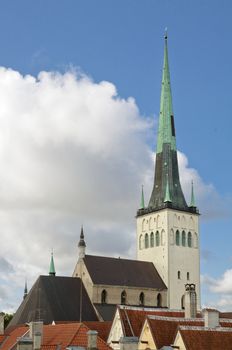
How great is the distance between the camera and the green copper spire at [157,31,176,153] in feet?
434

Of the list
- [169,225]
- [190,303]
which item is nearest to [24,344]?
[190,303]

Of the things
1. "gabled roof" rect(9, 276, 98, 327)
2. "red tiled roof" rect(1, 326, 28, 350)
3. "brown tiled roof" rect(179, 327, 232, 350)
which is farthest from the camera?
"gabled roof" rect(9, 276, 98, 327)

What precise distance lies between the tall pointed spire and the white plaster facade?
6.93ft

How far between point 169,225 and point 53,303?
3150 centimetres

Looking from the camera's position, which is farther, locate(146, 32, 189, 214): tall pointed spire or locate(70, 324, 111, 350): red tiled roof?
locate(146, 32, 189, 214): tall pointed spire

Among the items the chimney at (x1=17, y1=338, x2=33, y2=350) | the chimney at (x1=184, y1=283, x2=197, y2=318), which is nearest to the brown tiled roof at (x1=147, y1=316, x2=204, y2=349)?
the chimney at (x1=184, y1=283, x2=197, y2=318)

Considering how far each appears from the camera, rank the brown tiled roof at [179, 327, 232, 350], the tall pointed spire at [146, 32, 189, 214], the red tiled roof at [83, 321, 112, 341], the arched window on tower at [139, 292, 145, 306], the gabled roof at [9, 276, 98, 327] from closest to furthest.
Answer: the brown tiled roof at [179, 327, 232, 350]
the red tiled roof at [83, 321, 112, 341]
the gabled roof at [9, 276, 98, 327]
the arched window on tower at [139, 292, 145, 306]
the tall pointed spire at [146, 32, 189, 214]

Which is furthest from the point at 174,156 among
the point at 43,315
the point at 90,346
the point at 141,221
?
the point at 90,346

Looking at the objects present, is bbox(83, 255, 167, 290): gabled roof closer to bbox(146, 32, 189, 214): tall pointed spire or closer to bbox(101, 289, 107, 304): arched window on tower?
bbox(101, 289, 107, 304): arched window on tower

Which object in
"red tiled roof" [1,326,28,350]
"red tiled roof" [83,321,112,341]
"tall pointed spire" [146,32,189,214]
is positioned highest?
"tall pointed spire" [146,32,189,214]

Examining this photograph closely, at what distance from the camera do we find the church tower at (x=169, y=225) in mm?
123500

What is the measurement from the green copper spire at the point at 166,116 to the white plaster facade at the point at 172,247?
13585mm

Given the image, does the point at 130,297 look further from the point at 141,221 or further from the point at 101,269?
the point at 141,221

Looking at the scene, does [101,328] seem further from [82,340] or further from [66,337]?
[82,340]
